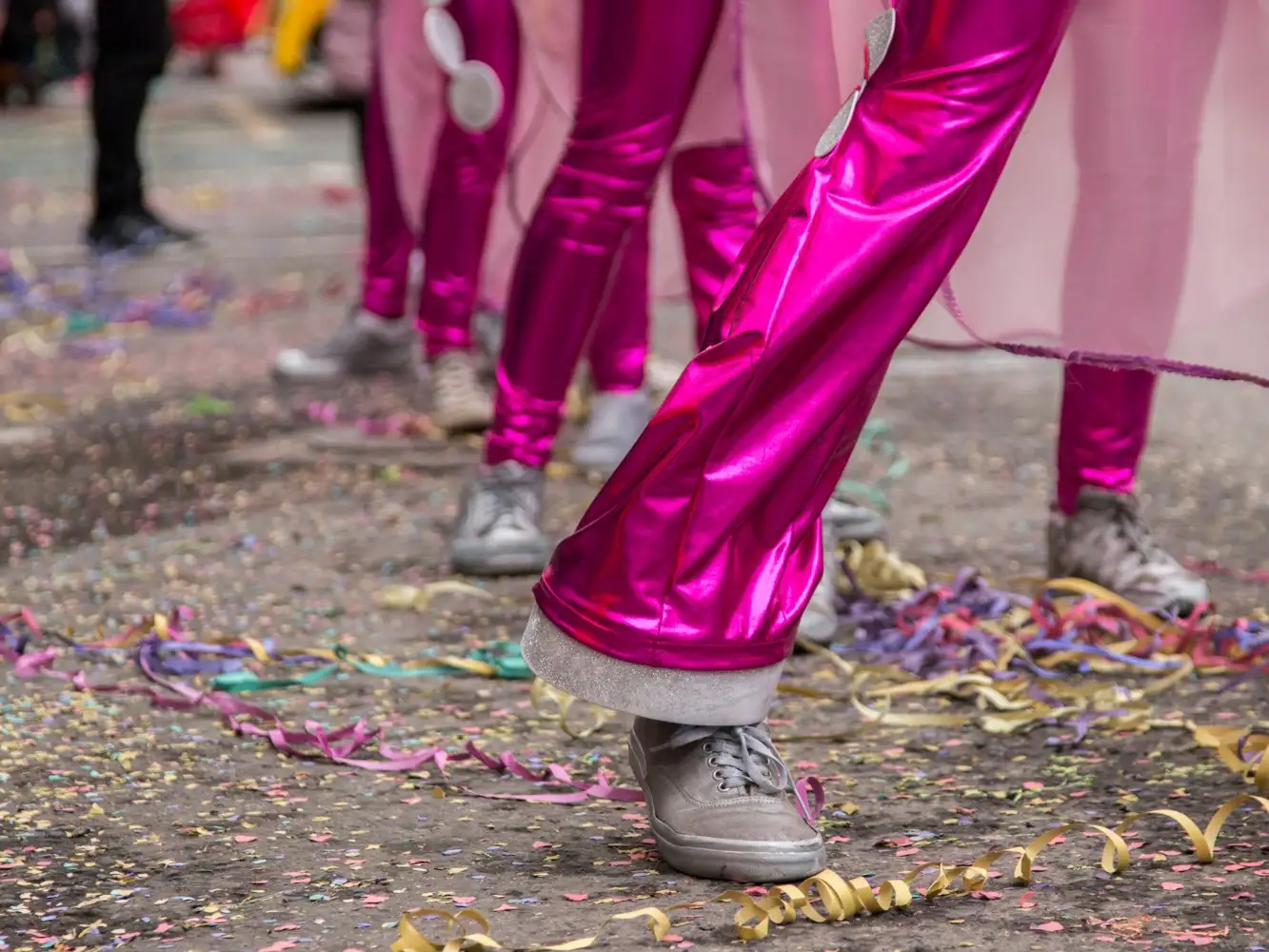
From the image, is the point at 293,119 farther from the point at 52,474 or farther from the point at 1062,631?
the point at 1062,631

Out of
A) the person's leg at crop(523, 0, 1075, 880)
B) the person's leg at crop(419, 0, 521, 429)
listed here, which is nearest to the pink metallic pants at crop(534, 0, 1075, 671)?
the person's leg at crop(523, 0, 1075, 880)

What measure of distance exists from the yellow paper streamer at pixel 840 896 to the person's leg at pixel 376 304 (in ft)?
10.6

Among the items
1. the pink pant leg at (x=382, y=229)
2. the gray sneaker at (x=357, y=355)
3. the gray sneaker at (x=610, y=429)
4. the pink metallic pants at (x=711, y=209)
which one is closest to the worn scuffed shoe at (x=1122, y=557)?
the pink metallic pants at (x=711, y=209)

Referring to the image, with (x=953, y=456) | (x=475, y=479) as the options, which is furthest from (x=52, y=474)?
(x=953, y=456)

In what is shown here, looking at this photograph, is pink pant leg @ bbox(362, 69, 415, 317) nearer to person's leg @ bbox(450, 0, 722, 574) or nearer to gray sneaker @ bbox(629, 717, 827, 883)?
person's leg @ bbox(450, 0, 722, 574)

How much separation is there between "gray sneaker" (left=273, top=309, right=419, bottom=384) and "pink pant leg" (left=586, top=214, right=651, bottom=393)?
3.83ft

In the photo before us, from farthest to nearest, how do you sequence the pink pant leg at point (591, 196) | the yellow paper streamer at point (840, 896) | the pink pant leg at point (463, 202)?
the pink pant leg at point (463, 202)
the pink pant leg at point (591, 196)
the yellow paper streamer at point (840, 896)

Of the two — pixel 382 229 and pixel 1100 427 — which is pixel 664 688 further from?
pixel 382 229

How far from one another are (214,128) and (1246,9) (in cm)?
1172

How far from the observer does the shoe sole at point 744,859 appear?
1.96m

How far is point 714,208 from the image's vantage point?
322 centimetres

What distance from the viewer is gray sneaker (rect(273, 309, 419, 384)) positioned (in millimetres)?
5121

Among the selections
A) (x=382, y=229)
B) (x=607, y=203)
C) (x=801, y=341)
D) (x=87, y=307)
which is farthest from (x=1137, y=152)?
(x=87, y=307)

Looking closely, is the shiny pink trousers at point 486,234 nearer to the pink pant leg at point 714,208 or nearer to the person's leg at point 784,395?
the pink pant leg at point 714,208
